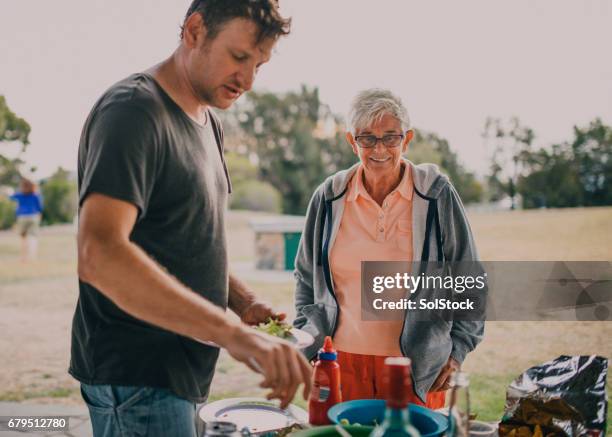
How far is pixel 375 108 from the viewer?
2137mm

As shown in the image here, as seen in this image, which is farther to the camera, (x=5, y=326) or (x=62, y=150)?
(x=62, y=150)

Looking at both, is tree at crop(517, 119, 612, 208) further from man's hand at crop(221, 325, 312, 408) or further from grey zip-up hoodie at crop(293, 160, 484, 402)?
man's hand at crop(221, 325, 312, 408)

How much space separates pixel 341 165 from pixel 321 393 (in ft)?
46.3

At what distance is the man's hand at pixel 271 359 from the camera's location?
1064mm

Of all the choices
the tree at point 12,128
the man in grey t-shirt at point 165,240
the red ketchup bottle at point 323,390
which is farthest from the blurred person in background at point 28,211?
the red ketchup bottle at point 323,390

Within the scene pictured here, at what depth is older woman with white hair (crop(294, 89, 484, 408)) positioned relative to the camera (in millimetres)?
2061

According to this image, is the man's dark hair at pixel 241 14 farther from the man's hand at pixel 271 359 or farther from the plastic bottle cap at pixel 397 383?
the plastic bottle cap at pixel 397 383

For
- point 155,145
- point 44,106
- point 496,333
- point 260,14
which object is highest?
point 44,106

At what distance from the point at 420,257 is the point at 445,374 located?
0.42 m

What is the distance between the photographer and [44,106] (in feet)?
26.3

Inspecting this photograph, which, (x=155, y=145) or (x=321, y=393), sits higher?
(x=155, y=145)

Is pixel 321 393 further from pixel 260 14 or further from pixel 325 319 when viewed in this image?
pixel 260 14

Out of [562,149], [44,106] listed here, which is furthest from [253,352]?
[44,106]

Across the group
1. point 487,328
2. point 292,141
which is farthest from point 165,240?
point 292,141
